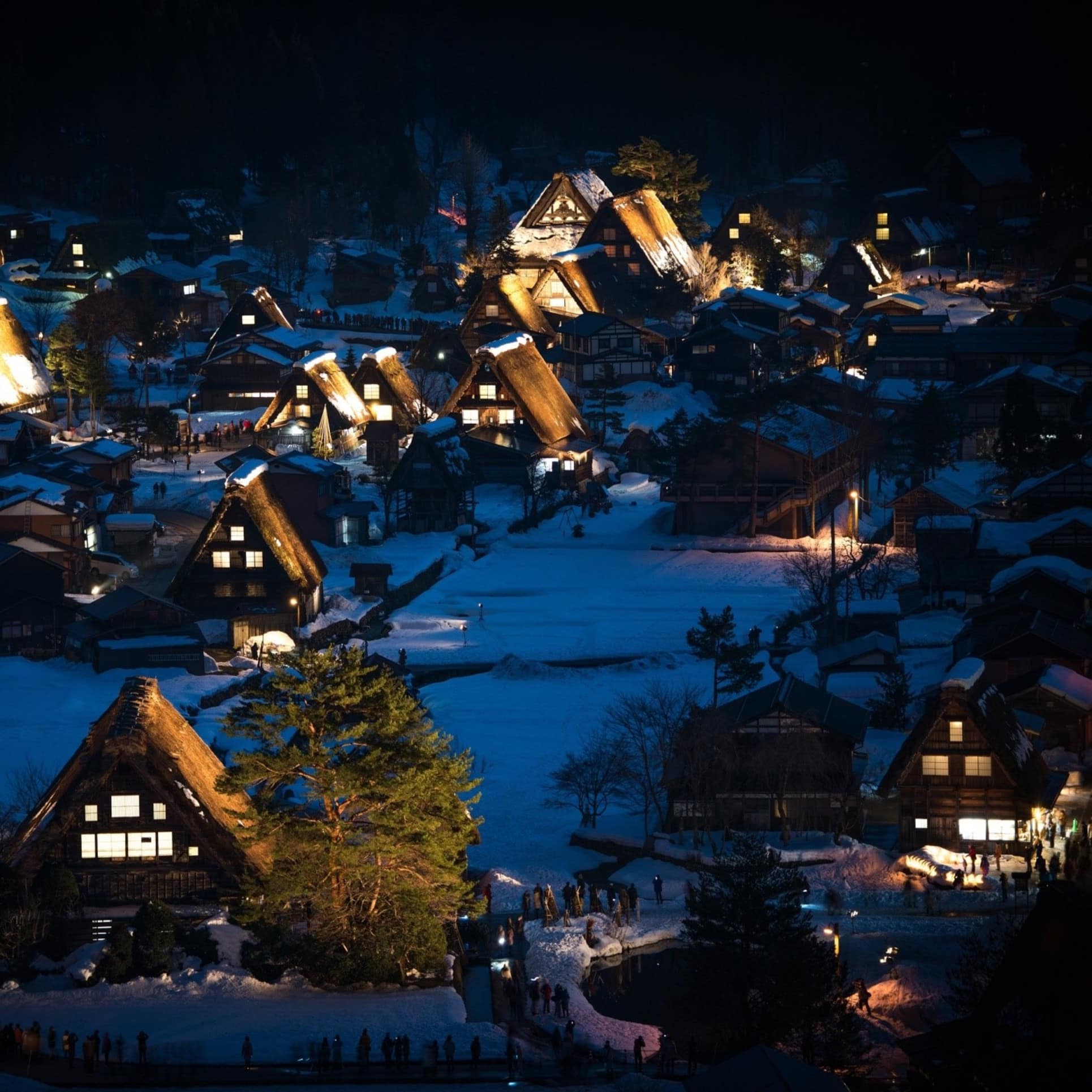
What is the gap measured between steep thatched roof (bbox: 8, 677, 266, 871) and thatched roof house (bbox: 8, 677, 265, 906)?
11 mm

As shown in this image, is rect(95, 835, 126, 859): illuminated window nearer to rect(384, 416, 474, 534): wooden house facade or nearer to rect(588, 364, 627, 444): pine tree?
rect(384, 416, 474, 534): wooden house facade

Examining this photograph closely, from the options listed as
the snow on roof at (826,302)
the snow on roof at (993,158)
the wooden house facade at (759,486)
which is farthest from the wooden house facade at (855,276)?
the wooden house facade at (759,486)

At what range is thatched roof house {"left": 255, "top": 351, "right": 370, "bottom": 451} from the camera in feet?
202

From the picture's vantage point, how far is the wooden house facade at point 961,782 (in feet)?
115

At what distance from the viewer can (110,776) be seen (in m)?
31.3

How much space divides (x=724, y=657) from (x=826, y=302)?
1229 inches

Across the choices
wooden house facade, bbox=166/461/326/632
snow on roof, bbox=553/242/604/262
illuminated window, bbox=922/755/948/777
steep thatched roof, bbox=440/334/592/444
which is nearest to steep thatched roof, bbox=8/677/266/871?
illuminated window, bbox=922/755/948/777

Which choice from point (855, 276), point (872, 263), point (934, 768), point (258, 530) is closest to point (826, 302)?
point (855, 276)

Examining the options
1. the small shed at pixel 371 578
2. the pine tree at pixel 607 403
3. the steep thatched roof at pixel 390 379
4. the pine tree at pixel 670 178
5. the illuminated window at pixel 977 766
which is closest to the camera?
the illuminated window at pixel 977 766

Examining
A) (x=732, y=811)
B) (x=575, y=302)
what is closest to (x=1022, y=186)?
(x=575, y=302)

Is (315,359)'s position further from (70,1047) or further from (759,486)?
(70,1047)

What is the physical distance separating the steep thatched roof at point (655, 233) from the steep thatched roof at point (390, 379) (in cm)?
1221

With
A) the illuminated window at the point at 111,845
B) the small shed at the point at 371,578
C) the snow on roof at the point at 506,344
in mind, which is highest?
the snow on roof at the point at 506,344

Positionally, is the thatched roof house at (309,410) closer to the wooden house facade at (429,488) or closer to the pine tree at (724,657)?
the wooden house facade at (429,488)
